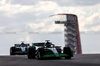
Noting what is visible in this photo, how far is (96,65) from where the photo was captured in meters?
20.1

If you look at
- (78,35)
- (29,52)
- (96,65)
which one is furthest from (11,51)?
(78,35)

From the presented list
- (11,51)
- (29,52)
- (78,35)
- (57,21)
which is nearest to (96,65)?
(29,52)

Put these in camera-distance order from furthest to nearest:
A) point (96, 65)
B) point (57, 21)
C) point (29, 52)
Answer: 1. point (57, 21)
2. point (29, 52)
3. point (96, 65)

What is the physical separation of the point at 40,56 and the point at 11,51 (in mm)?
19297

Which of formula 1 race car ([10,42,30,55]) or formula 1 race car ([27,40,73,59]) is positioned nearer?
formula 1 race car ([27,40,73,59])

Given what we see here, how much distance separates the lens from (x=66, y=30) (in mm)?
132000

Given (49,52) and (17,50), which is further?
(17,50)

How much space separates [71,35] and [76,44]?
18.6 ft

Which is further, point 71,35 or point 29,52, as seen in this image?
point 71,35

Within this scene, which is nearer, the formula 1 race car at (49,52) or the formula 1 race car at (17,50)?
the formula 1 race car at (49,52)

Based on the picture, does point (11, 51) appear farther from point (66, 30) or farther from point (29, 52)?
point (66, 30)

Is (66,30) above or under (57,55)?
above

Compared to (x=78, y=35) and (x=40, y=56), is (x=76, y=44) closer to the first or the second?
(x=78, y=35)

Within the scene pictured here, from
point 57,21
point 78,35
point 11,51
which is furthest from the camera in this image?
point 78,35
